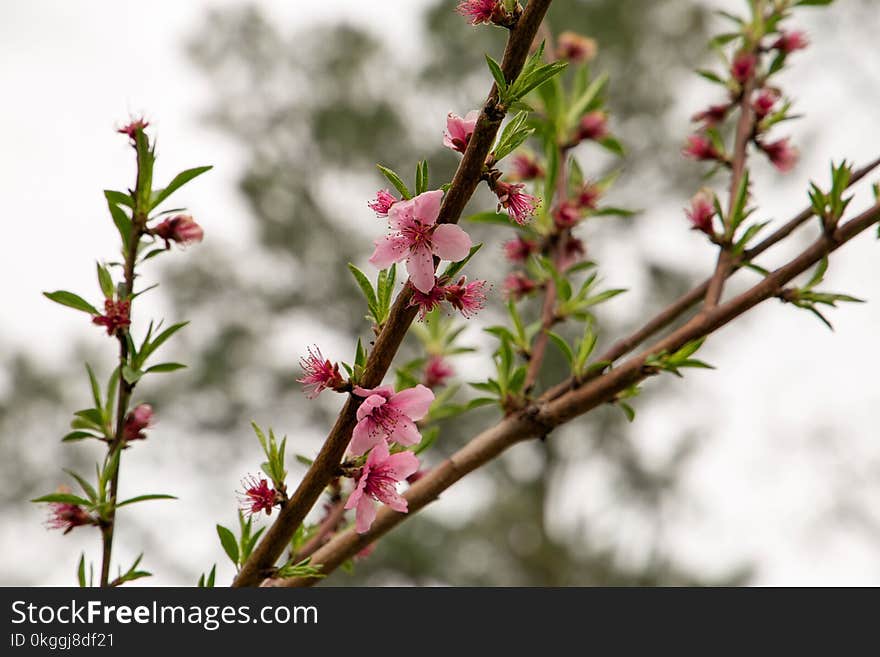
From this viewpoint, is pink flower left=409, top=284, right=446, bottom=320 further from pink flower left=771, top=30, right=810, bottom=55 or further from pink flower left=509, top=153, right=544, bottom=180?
pink flower left=771, top=30, right=810, bottom=55

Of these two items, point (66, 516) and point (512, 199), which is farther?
point (66, 516)

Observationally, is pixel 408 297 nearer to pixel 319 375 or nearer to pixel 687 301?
pixel 319 375

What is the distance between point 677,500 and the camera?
21.9 feet

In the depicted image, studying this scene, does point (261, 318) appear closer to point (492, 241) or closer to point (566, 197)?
point (492, 241)

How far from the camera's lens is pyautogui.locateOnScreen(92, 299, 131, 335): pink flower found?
560 millimetres

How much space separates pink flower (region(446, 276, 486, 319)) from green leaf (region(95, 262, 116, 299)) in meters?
0.26

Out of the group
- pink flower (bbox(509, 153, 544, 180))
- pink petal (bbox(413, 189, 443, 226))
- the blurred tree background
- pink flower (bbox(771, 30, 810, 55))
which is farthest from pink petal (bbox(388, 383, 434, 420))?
the blurred tree background

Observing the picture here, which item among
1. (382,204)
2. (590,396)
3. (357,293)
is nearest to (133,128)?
(382,204)

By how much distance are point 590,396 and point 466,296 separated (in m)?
0.18

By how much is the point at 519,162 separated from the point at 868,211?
50 cm

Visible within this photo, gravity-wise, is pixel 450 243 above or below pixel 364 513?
above

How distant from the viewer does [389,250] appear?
0.51 metres

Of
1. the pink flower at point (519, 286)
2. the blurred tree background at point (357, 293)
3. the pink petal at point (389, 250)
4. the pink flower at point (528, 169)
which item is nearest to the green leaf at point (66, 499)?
the pink petal at point (389, 250)

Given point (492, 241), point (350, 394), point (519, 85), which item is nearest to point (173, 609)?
point (350, 394)
